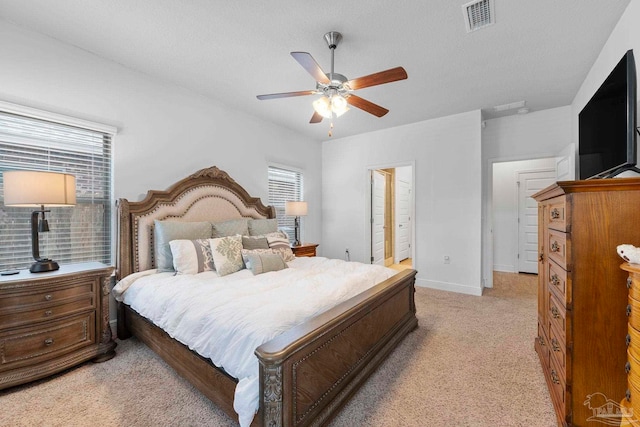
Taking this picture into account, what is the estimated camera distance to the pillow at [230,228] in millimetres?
3232

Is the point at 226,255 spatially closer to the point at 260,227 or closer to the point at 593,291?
the point at 260,227

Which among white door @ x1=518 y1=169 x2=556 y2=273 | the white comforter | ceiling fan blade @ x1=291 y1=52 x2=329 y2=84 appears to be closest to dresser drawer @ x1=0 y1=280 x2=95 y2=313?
the white comforter

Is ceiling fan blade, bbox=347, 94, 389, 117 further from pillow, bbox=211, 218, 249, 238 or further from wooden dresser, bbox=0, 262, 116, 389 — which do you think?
wooden dresser, bbox=0, 262, 116, 389

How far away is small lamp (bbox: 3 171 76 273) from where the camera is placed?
1.95 m

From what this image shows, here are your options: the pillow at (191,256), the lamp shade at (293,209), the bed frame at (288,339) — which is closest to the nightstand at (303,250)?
the lamp shade at (293,209)

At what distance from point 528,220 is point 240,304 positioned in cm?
599

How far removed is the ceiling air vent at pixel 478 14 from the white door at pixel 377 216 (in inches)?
126

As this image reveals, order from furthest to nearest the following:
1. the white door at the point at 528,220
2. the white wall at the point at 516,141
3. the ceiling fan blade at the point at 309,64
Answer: the white door at the point at 528,220
the white wall at the point at 516,141
the ceiling fan blade at the point at 309,64

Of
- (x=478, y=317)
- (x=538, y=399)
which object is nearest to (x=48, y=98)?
(x=538, y=399)

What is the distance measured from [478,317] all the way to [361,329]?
2.03 m

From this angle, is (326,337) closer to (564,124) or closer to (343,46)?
(343,46)

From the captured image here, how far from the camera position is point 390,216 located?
6535mm

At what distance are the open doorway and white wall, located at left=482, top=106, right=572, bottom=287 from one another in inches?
50.2

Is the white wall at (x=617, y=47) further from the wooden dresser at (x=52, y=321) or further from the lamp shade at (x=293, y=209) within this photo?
the wooden dresser at (x=52, y=321)
